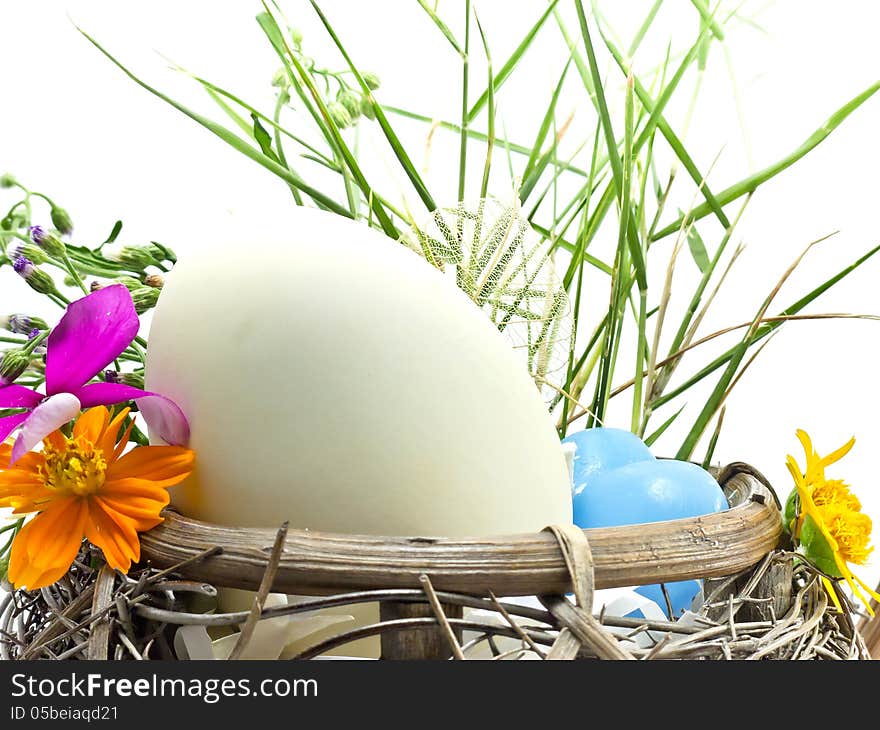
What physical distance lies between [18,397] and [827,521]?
371 mm

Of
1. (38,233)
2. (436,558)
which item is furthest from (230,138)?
(436,558)

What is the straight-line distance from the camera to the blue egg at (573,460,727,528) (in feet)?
1.59

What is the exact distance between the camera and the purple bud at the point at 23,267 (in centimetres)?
49

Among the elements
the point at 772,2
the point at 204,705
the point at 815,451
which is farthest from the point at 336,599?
the point at 772,2

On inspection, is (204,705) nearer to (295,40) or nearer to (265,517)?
(265,517)

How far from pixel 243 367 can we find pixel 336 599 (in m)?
0.12

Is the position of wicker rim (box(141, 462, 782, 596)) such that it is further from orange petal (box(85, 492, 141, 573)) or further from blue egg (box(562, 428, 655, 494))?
blue egg (box(562, 428, 655, 494))

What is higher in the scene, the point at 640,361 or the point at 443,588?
the point at 640,361

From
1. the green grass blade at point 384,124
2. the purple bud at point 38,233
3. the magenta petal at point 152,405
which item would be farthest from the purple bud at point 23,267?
the green grass blade at point 384,124

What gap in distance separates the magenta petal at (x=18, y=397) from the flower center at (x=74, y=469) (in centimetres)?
2

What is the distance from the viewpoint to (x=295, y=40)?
0.65 meters

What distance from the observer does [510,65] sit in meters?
0.69

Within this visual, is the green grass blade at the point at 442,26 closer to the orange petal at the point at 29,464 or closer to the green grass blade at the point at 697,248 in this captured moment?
the green grass blade at the point at 697,248

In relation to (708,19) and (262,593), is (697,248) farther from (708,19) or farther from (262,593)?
(262,593)
